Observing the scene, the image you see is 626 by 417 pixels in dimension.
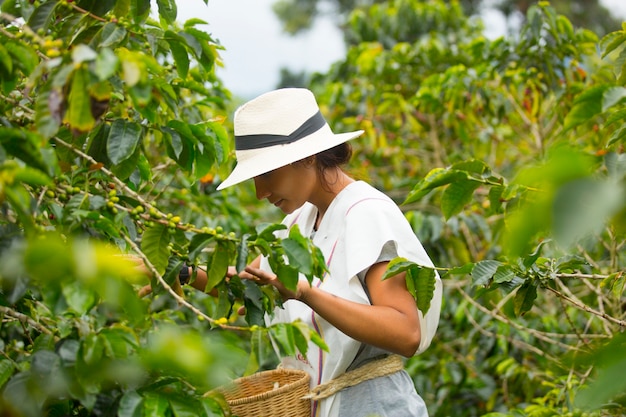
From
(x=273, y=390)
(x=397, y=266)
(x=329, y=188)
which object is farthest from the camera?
(x=329, y=188)

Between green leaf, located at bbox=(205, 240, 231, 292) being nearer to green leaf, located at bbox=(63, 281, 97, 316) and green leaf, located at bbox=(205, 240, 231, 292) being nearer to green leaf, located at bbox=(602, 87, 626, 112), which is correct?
green leaf, located at bbox=(63, 281, 97, 316)

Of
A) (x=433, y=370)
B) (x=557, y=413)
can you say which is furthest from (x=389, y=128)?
(x=557, y=413)

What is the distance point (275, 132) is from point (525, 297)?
0.77m

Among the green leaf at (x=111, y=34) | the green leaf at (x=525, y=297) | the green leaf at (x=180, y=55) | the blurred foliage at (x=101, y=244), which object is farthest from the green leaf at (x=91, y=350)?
the green leaf at (x=525, y=297)

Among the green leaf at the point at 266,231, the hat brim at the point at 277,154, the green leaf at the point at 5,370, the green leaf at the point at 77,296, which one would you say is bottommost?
the green leaf at the point at 5,370

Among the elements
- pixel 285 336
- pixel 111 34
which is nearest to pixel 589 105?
pixel 285 336

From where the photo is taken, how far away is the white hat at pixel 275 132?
1978 millimetres

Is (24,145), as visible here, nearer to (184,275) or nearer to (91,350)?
(91,350)

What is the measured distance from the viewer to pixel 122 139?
1.61 m

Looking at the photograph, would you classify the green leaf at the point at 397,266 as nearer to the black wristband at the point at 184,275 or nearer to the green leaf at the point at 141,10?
the black wristband at the point at 184,275

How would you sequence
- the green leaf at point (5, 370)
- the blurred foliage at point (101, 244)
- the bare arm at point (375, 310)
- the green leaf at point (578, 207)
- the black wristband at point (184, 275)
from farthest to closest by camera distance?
the black wristband at point (184, 275) → the bare arm at point (375, 310) → the green leaf at point (5, 370) → the blurred foliage at point (101, 244) → the green leaf at point (578, 207)

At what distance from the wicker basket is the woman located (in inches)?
1.7

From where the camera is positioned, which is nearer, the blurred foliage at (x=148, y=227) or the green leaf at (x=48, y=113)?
the blurred foliage at (x=148, y=227)

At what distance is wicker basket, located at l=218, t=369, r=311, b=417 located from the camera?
180 centimetres
